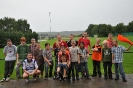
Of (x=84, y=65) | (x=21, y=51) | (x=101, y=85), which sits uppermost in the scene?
(x=21, y=51)

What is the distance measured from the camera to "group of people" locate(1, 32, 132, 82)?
311 inches

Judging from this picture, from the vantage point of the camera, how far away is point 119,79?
8047mm

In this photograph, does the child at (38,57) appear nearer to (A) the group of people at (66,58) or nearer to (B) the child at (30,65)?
(A) the group of people at (66,58)

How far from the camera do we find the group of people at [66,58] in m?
7.89

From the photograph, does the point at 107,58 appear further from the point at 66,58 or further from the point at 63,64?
the point at 63,64

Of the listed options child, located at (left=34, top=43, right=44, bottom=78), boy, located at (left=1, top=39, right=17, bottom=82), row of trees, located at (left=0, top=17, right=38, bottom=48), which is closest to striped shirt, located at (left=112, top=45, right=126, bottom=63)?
child, located at (left=34, top=43, right=44, bottom=78)

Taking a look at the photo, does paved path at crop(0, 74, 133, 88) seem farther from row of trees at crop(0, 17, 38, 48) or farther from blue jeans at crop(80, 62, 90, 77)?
row of trees at crop(0, 17, 38, 48)

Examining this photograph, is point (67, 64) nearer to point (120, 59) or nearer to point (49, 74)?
point (49, 74)

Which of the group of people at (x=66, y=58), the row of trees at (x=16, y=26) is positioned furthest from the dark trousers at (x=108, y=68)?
the row of trees at (x=16, y=26)

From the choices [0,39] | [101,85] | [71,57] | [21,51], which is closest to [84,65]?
[71,57]

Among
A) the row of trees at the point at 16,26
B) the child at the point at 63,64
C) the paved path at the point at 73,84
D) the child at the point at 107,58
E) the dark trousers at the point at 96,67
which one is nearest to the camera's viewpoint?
the paved path at the point at 73,84

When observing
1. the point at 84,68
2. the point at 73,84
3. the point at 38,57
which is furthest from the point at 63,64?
the point at 38,57

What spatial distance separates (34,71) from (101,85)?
8.82 feet

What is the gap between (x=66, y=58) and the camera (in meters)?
7.93
